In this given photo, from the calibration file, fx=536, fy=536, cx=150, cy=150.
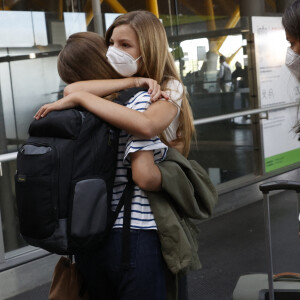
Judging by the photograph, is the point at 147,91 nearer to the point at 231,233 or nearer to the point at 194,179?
the point at 194,179

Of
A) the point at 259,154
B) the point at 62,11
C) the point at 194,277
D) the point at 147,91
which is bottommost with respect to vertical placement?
the point at 194,277

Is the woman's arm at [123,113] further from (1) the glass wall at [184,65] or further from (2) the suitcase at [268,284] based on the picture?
(1) the glass wall at [184,65]

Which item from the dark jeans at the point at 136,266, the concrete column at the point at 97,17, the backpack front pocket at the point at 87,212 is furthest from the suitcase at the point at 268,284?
the concrete column at the point at 97,17

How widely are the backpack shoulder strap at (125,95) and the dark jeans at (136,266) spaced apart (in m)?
0.40

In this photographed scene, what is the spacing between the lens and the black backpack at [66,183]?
5.08 ft

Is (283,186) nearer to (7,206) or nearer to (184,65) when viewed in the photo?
(7,206)

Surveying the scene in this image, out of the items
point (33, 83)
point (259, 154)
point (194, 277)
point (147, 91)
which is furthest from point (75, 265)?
point (259, 154)

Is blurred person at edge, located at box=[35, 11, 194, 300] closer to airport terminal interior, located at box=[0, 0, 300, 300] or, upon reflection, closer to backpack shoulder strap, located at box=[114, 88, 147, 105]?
backpack shoulder strap, located at box=[114, 88, 147, 105]

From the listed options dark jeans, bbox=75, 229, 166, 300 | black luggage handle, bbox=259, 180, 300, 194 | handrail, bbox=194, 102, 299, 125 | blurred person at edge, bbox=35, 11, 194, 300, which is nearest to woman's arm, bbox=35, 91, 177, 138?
blurred person at edge, bbox=35, 11, 194, 300

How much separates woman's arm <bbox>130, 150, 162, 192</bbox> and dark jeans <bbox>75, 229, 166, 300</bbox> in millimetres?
146

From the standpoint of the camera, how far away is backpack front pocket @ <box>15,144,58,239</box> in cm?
154

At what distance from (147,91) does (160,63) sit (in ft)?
0.37

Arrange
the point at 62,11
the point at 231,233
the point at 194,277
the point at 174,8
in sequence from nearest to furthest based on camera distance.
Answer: the point at 194,277
the point at 62,11
the point at 231,233
the point at 174,8

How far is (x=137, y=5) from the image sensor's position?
552 cm
